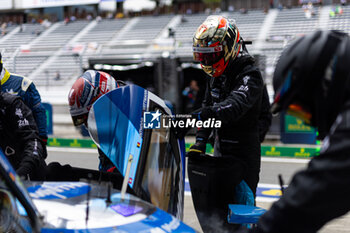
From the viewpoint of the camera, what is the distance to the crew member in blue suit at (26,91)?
431 centimetres

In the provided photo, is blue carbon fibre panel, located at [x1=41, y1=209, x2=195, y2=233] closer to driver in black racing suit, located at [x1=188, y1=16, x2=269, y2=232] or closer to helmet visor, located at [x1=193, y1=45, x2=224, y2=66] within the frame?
driver in black racing suit, located at [x1=188, y1=16, x2=269, y2=232]

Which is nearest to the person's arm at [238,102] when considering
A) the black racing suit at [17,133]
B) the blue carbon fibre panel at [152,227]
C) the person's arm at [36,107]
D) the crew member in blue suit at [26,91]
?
the blue carbon fibre panel at [152,227]

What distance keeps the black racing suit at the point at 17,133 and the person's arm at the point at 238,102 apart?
138 cm

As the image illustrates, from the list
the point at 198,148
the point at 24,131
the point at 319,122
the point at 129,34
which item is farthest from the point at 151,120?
the point at 129,34

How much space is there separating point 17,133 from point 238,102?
1681 millimetres

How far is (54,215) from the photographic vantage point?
1875 millimetres

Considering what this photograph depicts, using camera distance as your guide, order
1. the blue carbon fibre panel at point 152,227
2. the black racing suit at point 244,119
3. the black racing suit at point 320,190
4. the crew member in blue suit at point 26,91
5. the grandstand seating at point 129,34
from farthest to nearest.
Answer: the grandstand seating at point 129,34 < the crew member in blue suit at point 26,91 < the black racing suit at point 244,119 < the blue carbon fibre panel at point 152,227 < the black racing suit at point 320,190

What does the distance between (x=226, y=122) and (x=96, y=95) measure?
2.75 ft

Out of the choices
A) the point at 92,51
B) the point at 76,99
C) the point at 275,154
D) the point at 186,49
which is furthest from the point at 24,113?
the point at 92,51

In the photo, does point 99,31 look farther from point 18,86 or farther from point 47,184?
point 47,184

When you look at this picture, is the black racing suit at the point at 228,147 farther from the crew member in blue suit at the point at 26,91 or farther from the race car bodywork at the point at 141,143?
the crew member in blue suit at the point at 26,91

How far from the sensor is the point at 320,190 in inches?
52.4

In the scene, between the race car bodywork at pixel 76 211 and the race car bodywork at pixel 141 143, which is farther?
the race car bodywork at pixel 141 143

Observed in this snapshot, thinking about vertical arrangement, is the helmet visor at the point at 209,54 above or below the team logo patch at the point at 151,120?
above
